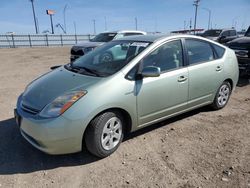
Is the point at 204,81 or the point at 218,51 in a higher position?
the point at 218,51

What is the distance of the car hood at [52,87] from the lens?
303cm

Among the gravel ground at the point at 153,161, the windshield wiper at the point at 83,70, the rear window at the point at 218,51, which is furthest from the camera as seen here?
the rear window at the point at 218,51

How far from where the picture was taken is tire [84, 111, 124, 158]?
9.93ft

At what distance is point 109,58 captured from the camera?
3932mm

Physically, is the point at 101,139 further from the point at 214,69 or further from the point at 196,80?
the point at 214,69

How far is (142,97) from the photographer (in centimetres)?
340

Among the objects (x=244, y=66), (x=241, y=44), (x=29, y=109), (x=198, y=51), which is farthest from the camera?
(x=241, y=44)

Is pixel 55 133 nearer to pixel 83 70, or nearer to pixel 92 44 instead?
pixel 83 70

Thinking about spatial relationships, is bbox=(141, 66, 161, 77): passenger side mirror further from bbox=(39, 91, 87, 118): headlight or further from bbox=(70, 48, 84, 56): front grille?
bbox=(70, 48, 84, 56): front grille

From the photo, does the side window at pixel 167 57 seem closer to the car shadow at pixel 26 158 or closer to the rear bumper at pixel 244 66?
the car shadow at pixel 26 158

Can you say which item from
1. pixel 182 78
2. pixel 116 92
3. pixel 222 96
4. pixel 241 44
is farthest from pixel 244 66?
pixel 116 92

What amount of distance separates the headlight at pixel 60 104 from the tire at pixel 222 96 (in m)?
2.97

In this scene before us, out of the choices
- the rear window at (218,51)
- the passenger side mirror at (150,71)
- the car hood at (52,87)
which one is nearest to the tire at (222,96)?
the rear window at (218,51)

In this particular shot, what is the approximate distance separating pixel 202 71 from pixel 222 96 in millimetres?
1061
